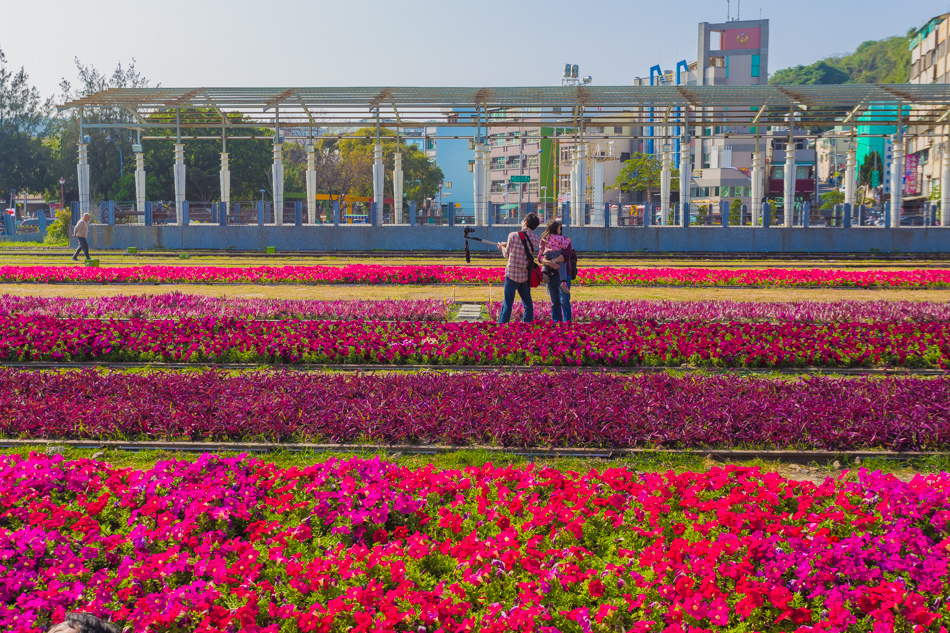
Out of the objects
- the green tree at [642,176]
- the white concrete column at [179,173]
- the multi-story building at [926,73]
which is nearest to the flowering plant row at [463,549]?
the white concrete column at [179,173]

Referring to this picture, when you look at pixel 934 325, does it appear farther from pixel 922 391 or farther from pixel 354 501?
pixel 354 501

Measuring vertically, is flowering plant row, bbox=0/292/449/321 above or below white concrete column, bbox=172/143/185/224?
below

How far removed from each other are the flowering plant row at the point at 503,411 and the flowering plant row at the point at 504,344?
180 centimetres

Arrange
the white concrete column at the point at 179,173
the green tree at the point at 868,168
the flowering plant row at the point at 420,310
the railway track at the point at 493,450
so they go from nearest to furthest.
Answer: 1. the railway track at the point at 493,450
2. the flowering plant row at the point at 420,310
3. the white concrete column at the point at 179,173
4. the green tree at the point at 868,168

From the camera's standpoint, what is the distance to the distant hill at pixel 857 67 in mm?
158625

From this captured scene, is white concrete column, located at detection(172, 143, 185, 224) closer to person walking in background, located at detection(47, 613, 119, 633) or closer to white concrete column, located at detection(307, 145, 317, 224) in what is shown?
white concrete column, located at detection(307, 145, 317, 224)

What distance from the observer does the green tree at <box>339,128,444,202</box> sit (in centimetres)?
8544

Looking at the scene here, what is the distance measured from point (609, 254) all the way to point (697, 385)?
2488 cm

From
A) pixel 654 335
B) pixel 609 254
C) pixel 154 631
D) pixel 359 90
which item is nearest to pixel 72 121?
pixel 359 90

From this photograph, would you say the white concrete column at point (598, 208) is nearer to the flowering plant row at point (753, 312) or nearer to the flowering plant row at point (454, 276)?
the flowering plant row at point (454, 276)

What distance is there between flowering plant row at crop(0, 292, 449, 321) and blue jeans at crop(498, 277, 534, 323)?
1.65 m

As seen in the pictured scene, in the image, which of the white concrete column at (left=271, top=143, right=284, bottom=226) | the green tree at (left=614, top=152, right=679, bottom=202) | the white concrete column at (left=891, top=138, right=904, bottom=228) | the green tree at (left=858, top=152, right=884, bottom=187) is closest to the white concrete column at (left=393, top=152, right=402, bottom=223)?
the white concrete column at (left=271, top=143, right=284, bottom=226)

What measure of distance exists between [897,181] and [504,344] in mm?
31513

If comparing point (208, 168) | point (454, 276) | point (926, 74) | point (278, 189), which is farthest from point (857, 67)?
point (454, 276)
